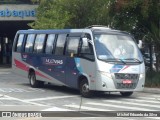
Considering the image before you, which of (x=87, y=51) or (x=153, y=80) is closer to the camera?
(x=87, y=51)

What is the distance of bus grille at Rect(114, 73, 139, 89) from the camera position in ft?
60.4

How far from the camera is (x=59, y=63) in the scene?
2070 cm

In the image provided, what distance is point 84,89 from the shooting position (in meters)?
18.9

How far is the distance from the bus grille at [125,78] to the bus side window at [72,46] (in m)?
2.03

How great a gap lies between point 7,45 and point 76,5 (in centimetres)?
2316

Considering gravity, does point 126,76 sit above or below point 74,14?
below

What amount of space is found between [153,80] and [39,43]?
5315 mm

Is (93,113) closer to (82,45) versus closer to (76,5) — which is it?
(82,45)

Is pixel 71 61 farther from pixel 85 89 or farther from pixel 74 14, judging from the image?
pixel 74 14

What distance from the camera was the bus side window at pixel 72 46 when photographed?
64.2 ft

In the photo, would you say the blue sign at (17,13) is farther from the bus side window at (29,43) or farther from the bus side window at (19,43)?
the bus side window at (29,43)

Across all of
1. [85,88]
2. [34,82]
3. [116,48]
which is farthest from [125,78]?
[34,82]

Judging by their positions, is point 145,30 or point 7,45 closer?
point 145,30

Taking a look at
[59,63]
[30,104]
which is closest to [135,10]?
[59,63]
